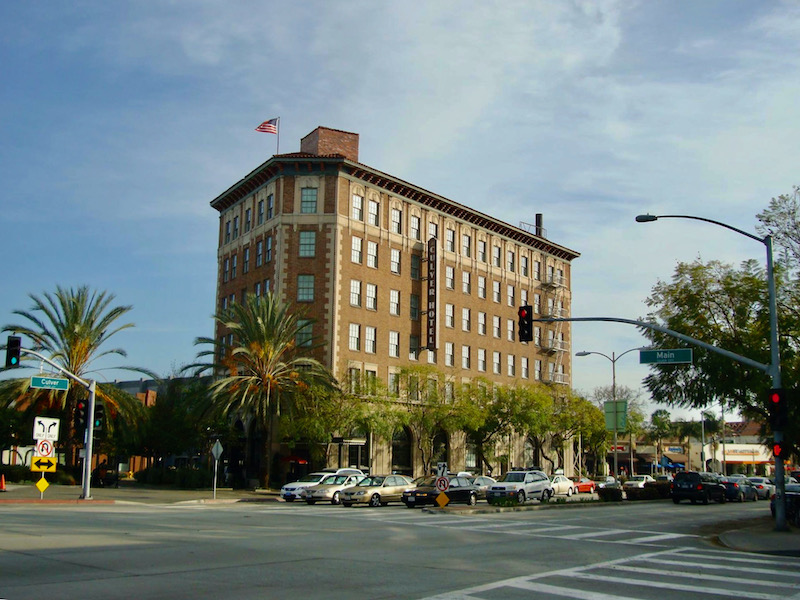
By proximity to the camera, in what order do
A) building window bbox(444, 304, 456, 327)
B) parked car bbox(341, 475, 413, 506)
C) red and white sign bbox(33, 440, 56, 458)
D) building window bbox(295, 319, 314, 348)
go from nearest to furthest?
red and white sign bbox(33, 440, 56, 458)
parked car bbox(341, 475, 413, 506)
building window bbox(295, 319, 314, 348)
building window bbox(444, 304, 456, 327)

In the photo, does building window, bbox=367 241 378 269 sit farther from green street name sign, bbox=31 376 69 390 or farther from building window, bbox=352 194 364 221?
green street name sign, bbox=31 376 69 390

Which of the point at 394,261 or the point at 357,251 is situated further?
the point at 394,261

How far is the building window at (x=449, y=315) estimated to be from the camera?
205 ft

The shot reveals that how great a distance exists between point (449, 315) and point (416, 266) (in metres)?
5.34

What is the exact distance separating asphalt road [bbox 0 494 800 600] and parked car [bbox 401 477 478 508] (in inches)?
383

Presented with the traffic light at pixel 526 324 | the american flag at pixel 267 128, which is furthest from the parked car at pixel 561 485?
the american flag at pixel 267 128

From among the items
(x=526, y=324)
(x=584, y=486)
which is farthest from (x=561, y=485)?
(x=526, y=324)

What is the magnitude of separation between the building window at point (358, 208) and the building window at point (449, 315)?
1091cm

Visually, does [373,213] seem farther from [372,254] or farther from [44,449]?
[44,449]

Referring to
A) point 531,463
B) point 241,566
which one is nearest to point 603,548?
point 241,566

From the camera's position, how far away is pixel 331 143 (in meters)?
58.1

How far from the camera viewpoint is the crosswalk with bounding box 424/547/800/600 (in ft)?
37.6

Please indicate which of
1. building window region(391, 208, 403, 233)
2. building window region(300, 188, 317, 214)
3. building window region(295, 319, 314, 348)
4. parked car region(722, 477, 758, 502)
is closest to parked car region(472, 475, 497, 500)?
parked car region(722, 477, 758, 502)

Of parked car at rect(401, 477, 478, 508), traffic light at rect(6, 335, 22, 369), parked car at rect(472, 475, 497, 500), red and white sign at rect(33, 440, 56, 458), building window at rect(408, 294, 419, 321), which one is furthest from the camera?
building window at rect(408, 294, 419, 321)
